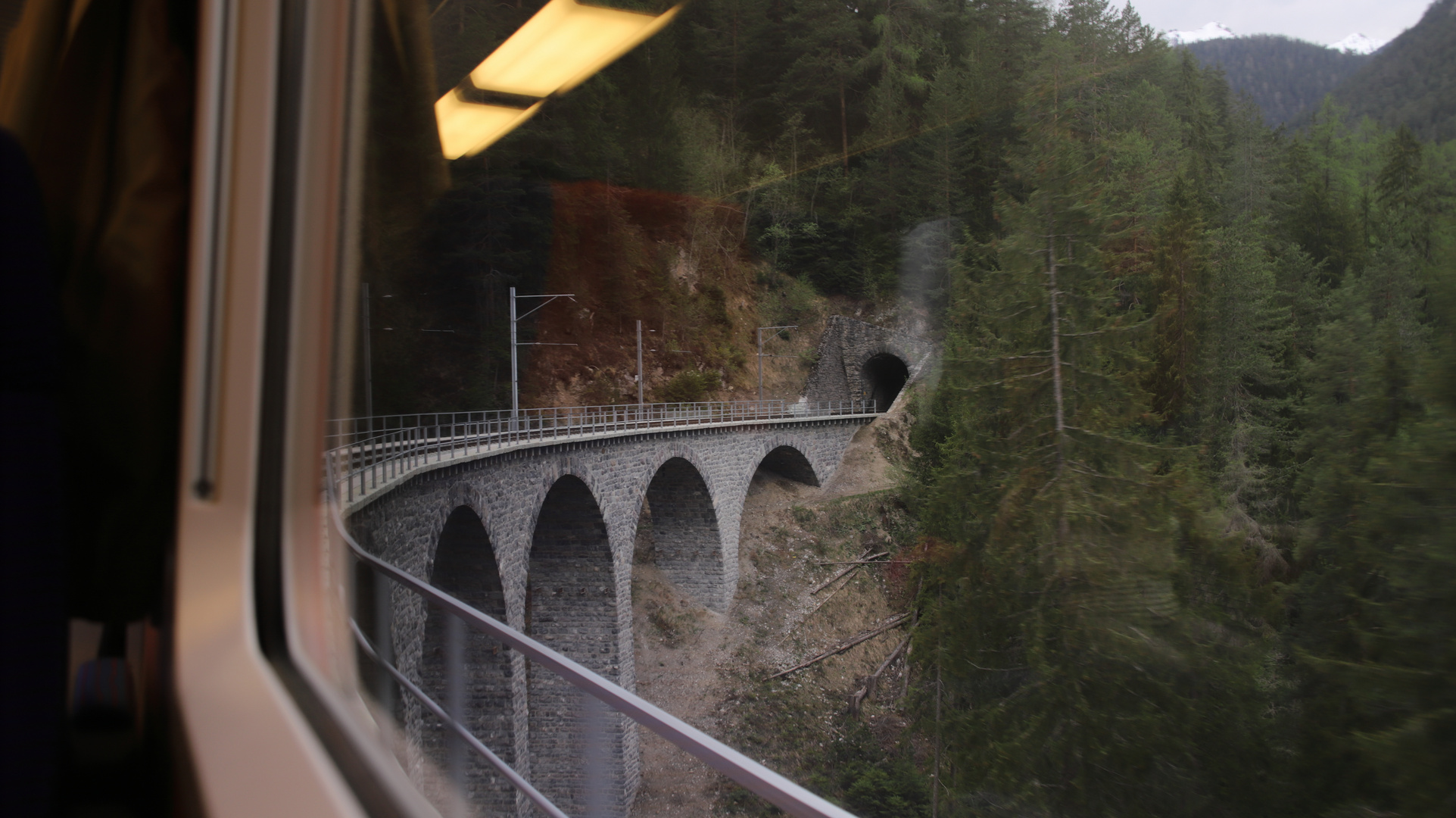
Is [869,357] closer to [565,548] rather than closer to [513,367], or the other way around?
[513,367]

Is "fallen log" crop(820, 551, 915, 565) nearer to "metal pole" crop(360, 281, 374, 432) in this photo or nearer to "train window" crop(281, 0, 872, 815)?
"train window" crop(281, 0, 872, 815)

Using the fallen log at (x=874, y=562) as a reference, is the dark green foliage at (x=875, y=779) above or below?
below

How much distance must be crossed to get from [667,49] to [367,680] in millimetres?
1201

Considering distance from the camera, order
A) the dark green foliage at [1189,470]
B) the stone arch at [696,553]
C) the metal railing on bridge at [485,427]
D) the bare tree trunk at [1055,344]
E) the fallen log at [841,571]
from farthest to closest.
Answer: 1. the stone arch at [696,553]
2. the fallen log at [841,571]
3. the bare tree trunk at [1055,344]
4. the metal railing on bridge at [485,427]
5. the dark green foliage at [1189,470]

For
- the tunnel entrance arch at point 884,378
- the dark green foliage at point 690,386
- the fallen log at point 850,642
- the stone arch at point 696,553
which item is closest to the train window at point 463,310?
the fallen log at point 850,642

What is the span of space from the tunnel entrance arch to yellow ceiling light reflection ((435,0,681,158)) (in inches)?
59.1

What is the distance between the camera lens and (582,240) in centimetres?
173

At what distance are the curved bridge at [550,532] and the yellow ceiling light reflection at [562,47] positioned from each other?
68cm

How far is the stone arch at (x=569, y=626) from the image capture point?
41.1 inches

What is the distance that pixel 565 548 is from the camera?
22.3 feet

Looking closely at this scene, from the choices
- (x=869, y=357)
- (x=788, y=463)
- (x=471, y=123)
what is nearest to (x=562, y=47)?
(x=471, y=123)

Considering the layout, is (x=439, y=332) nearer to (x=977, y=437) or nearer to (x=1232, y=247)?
(x=977, y=437)

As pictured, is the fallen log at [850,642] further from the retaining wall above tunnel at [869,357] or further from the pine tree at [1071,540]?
the retaining wall above tunnel at [869,357]

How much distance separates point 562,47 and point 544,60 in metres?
0.04
